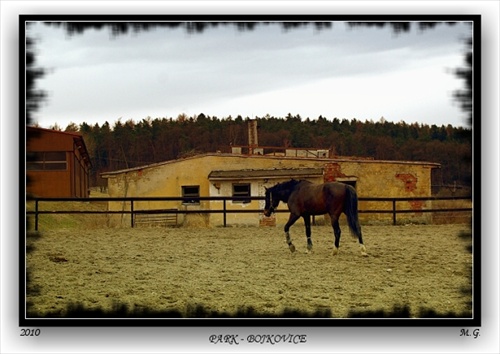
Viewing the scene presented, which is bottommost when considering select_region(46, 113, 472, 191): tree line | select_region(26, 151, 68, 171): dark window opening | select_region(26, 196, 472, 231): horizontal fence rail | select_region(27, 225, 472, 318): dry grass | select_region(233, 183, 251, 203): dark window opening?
select_region(27, 225, 472, 318): dry grass

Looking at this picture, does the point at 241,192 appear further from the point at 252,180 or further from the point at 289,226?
the point at 289,226

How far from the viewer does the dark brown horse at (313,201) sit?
21.3 ft

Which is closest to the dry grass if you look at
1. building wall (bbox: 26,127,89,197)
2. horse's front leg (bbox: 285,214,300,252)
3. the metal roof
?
horse's front leg (bbox: 285,214,300,252)

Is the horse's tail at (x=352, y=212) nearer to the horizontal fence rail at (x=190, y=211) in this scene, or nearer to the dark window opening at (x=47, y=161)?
the horizontal fence rail at (x=190, y=211)

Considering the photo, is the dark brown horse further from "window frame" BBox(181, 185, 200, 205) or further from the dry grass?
"window frame" BBox(181, 185, 200, 205)

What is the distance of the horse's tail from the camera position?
6.47 meters

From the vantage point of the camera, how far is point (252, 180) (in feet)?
21.4

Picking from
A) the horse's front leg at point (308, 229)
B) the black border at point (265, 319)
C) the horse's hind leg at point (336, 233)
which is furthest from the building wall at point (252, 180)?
the black border at point (265, 319)

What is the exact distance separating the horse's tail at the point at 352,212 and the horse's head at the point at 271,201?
0.57 m

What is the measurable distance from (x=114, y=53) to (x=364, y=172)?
2.15 metres

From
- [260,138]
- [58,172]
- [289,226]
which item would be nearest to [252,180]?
[260,138]

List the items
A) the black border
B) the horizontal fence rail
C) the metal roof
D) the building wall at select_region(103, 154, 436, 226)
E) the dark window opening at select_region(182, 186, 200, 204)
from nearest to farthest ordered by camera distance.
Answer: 1. the black border
2. the horizontal fence rail
3. the building wall at select_region(103, 154, 436, 226)
4. the metal roof
5. the dark window opening at select_region(182, 186, 200, 204)

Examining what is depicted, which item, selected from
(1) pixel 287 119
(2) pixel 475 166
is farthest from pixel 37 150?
(2) pixel 475 166
